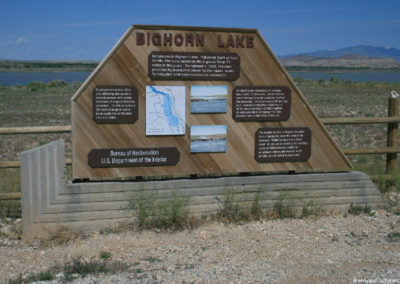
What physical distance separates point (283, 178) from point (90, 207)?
281 centimetres

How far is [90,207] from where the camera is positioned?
261 inches

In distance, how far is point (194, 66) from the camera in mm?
7105

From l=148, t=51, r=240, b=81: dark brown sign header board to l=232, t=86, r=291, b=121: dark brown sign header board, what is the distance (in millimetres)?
296

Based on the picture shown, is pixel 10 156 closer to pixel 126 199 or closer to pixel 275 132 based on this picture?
pixel 126 199

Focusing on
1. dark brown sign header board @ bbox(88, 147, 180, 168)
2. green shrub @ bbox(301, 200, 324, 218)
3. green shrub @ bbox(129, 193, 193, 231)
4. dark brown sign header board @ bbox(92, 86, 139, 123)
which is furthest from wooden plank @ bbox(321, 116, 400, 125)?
dark brown sign header board @ bbox(92, 86, 139, 123)

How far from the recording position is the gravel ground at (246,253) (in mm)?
5031

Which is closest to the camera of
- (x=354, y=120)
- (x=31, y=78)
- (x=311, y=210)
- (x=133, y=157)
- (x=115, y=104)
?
(x=115, y=104)

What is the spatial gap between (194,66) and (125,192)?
6.64ft

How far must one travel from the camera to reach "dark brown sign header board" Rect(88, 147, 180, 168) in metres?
6.84

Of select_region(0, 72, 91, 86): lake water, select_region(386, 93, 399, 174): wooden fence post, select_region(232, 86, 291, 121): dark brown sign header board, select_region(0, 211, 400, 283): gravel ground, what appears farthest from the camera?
select_region(0, 72, 91, 86): lake water

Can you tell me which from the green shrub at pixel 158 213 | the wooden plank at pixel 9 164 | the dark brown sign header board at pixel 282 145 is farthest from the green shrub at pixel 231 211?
the wooden plank at pixel 9 164

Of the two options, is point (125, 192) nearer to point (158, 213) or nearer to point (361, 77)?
point (158, 213)

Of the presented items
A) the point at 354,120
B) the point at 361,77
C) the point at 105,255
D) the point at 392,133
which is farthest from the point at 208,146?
the point at 361,77

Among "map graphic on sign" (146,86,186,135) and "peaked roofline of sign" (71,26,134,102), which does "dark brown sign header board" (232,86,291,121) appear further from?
"peaked roofline of sign" (71,26,134,102)
